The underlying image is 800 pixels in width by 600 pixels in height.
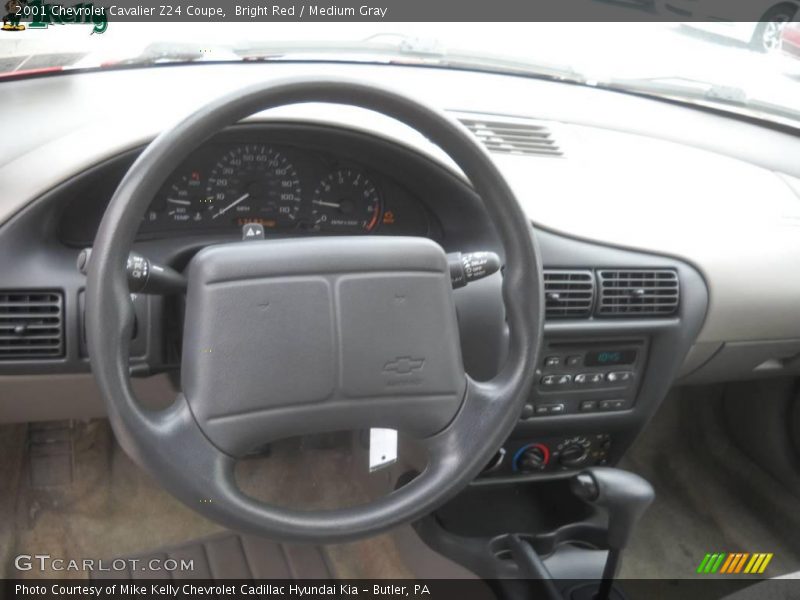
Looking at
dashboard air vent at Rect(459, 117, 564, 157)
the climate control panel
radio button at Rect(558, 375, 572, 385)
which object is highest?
dashboard air vent at Rect(459, 117, 564, 157)

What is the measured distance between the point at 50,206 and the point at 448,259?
2.11 feet

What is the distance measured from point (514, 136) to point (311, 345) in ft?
2.56

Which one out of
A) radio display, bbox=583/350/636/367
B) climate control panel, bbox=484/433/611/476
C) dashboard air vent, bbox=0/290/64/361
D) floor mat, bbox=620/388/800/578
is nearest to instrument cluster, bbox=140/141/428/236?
dashboard air vent, bbox=0/290/64/361

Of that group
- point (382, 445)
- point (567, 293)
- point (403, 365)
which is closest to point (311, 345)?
point (403, 365)

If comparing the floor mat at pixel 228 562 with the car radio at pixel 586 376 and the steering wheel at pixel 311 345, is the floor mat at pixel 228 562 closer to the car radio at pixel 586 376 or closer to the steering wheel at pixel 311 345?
the car radio at pixel 586 376

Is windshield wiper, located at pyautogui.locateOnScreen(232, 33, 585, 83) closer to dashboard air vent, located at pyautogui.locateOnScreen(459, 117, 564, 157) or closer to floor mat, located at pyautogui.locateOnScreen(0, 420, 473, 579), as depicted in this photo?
dashboard air vent, located at pyautogui.locateOnScreen(459, 117, 564, 157)

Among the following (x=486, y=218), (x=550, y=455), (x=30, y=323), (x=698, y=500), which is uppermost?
(x=486, y=218)

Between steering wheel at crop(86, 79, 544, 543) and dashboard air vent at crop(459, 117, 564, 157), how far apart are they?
520 millimetres

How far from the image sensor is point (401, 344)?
1.07m

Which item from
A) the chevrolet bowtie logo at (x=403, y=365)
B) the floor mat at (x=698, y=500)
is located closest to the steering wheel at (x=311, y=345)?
the chevrolet bowtie logo at (x=403, y=365)

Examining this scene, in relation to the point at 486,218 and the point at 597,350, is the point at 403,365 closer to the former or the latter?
the point at 486,218

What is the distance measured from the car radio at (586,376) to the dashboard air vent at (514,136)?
0.41m

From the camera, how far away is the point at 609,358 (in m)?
1.55

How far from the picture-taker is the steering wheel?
0.92 metres
